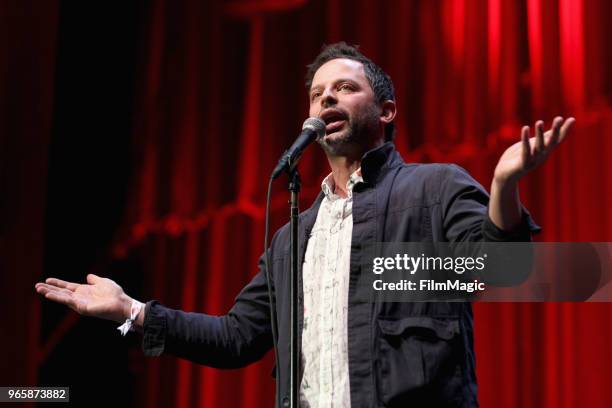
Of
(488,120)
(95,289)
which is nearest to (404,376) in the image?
(95,289)

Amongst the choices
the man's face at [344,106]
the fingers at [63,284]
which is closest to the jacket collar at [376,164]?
the man's face at [344,106]

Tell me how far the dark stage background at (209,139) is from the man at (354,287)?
2.59 feet

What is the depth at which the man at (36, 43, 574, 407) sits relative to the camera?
4.99 ft

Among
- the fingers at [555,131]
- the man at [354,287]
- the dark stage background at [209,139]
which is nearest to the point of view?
the fingers at [555,131]

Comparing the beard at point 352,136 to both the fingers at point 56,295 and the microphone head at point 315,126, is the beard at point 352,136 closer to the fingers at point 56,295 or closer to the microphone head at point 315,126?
the microphone head at point 315,126

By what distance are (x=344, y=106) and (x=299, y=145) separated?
0.47 meters

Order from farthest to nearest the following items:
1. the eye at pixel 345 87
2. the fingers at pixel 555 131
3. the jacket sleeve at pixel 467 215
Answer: the eye at pixel 345 87
the jacket sleeve at pixel 467 215
the fingers at pixel 555 131

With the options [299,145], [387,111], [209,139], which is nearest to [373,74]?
[387,111]

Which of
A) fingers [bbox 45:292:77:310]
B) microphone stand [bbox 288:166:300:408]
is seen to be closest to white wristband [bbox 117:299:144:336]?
fingers [bbox 45:292:77:310]

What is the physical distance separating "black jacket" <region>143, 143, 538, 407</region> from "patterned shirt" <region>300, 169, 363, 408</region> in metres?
0.03

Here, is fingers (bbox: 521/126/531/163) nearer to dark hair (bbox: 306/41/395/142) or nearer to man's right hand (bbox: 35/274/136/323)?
dark hair (bbox: 306/41/395/142)

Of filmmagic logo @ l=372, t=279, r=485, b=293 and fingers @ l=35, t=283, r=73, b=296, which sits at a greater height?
fingers @ l=35, t=283, r=73, b=296

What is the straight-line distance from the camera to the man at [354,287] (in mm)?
1520

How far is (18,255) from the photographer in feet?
10.5
